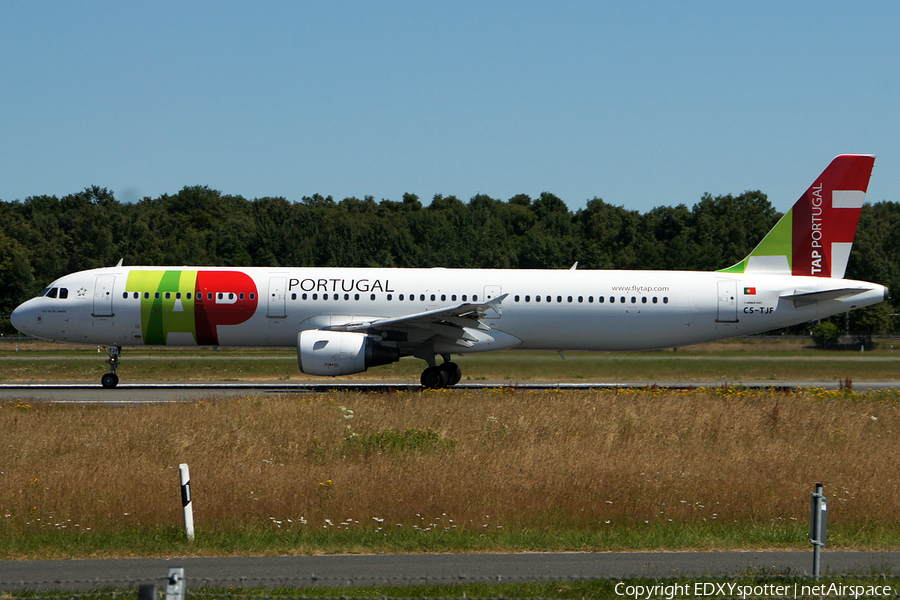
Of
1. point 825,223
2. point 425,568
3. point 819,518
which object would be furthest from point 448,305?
point 819,518

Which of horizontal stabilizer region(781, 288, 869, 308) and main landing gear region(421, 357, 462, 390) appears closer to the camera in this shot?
main landing gear region(421, 357, 462, 390)

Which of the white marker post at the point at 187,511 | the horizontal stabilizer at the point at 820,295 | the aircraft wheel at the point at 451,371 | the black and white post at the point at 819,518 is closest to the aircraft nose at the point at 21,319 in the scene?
the aircraft wheel at the point at 451,371

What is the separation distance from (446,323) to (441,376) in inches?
71.4

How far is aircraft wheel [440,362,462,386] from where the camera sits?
25.8 m

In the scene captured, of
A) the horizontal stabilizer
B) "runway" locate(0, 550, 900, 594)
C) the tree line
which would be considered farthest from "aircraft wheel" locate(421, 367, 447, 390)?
the tree line

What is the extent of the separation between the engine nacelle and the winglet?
12901mm

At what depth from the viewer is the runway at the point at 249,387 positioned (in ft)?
79.2

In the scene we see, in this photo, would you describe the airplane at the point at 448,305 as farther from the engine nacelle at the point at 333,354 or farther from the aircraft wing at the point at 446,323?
the engine nacelle at the point at 333,354

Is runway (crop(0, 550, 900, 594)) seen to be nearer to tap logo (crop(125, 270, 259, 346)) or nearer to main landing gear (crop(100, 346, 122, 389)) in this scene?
tap logo (crop(125, 270, 259, 346))

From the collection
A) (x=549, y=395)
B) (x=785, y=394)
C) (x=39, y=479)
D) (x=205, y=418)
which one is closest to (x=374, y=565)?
(x=39, y=479)

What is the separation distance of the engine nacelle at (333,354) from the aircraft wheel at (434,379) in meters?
2.12

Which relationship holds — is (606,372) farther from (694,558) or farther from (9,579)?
(9,579)

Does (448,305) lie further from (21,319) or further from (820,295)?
(21,319)

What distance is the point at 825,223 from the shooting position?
27391mm
